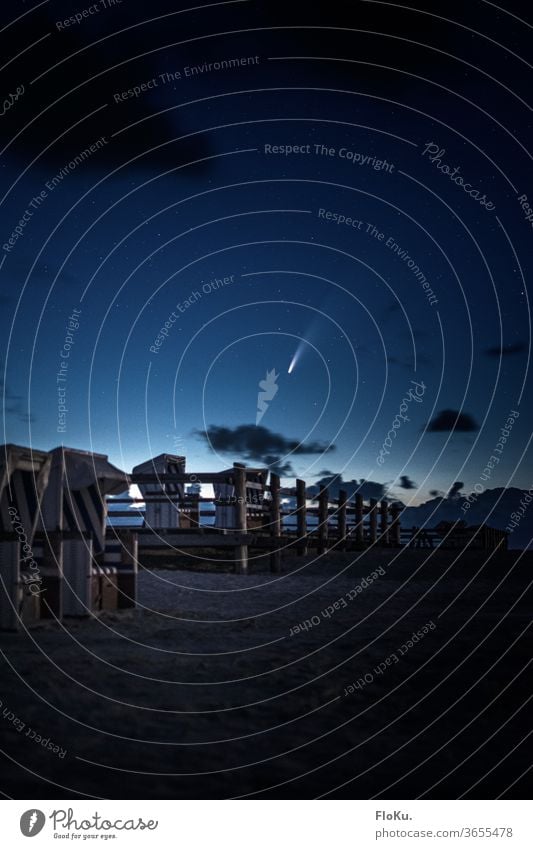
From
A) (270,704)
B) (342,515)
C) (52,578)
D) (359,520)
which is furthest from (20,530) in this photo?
(359,520)

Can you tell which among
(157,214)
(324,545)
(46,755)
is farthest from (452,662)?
(324,545)

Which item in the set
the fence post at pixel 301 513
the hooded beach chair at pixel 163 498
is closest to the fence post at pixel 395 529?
the hooded beach chair at pixel 163 498

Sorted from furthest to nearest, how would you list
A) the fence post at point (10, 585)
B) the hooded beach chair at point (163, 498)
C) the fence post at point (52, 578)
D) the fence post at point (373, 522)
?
the fence post at point (373, 522) → the hooded beach chair at point (163, 498) → the fence post at point (52, 578) → the fence post at point (10, 585)

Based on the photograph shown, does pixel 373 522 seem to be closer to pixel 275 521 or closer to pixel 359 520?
pixel 359 520

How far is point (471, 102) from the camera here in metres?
9.95

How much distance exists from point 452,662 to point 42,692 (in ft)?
12.7

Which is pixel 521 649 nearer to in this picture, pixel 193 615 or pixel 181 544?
pixel 193 615

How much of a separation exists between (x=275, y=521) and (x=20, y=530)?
29.0 ft

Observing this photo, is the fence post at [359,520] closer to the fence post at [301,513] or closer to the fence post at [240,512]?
the fence post at [301,513]
